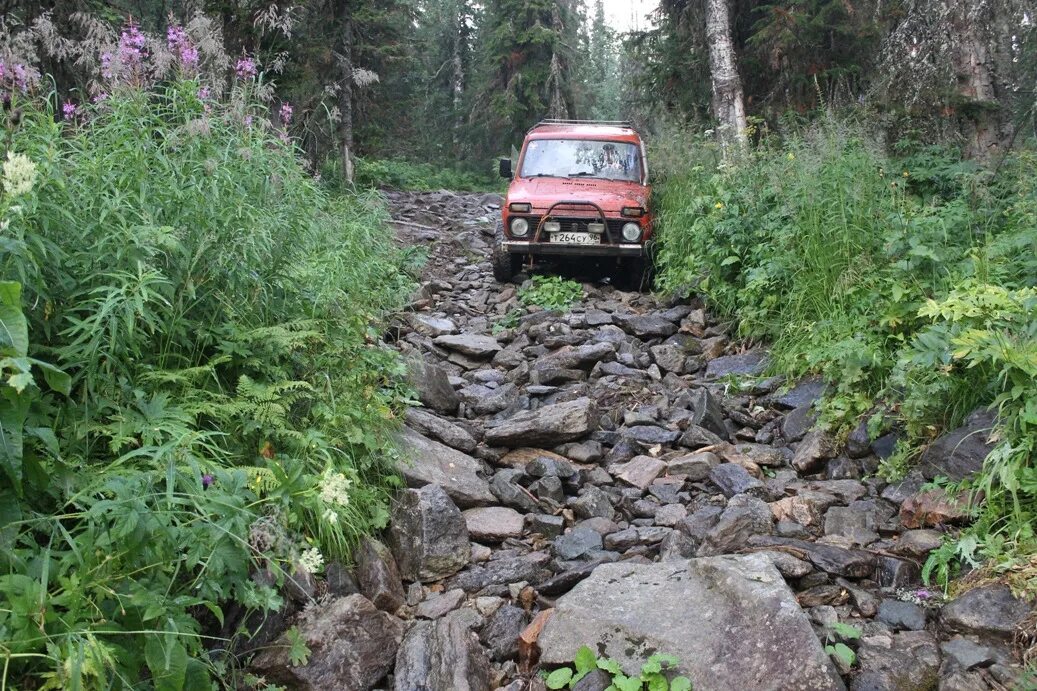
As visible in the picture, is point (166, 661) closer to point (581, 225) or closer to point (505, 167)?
point (581, 225)

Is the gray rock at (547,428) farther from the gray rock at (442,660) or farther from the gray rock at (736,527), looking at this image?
the gray rock at (442,660)

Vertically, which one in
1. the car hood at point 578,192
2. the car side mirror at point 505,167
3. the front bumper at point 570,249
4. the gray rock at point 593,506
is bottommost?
the gray rock at point 593,506

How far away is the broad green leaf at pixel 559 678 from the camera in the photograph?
3.34 m

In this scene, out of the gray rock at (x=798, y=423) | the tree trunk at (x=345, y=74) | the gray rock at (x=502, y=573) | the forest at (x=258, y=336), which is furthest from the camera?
the tree trunk at (x=345, y=74)

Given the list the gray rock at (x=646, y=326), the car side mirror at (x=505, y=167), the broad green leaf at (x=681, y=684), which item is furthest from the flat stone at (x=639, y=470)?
the car side mirror at (x=505, y=167)

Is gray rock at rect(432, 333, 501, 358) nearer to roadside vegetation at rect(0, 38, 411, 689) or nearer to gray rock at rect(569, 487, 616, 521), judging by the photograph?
roadside vegetation at rect(0, 38, 411, 689)

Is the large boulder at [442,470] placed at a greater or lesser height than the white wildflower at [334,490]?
lesser

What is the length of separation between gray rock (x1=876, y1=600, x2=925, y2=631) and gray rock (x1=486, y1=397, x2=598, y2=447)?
243 cm

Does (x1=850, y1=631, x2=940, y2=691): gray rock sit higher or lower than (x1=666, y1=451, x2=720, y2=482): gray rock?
lower

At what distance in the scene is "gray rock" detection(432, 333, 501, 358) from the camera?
802 centimetres

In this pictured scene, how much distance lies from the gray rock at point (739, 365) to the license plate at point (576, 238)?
3.36 m

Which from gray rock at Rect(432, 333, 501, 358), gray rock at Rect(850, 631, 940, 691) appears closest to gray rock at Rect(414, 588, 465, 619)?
gray rock at Rect(850, 631, 940, 691)

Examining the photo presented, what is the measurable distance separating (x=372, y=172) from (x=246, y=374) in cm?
2094

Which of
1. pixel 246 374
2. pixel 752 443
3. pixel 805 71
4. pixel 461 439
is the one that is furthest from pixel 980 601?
pixel 805 71
